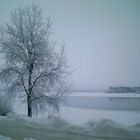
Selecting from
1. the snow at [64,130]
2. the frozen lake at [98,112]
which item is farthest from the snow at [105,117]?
the snow at [64,130]

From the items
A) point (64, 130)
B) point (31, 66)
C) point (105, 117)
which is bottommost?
point (105, 117)

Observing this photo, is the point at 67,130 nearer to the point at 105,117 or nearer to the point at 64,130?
the point at 64,130

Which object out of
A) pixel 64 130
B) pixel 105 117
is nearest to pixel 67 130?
pixel 64 130

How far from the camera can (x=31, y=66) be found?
13703 millimetres

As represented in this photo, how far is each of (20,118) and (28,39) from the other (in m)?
6.31

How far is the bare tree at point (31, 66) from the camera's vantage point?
13.5 m

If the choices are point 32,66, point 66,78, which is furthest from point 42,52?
point 66,78

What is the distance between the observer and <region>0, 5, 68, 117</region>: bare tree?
1346 cm

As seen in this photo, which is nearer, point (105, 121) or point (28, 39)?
Answer: point (105, 121)

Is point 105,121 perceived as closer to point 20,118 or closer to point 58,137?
point 58,137

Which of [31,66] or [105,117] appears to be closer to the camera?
[31,66]

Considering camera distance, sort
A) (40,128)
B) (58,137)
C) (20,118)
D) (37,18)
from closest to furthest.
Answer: (58,137) → (40,128) → (20,118) → (37,18)

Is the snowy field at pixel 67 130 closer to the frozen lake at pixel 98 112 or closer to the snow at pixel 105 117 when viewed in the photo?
the frozen lake at pixel 98 112

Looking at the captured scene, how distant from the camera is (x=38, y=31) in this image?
14.1 meters
